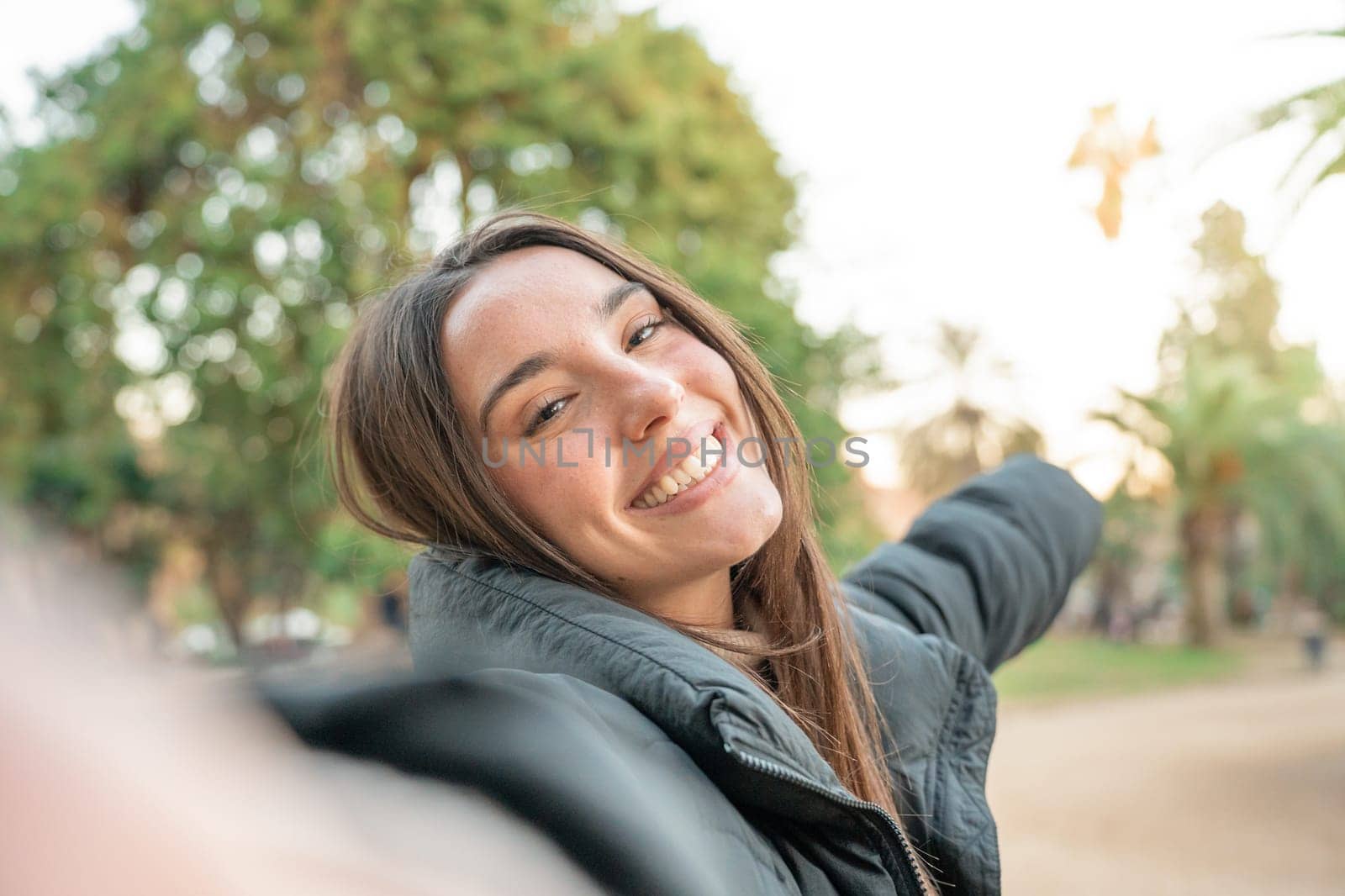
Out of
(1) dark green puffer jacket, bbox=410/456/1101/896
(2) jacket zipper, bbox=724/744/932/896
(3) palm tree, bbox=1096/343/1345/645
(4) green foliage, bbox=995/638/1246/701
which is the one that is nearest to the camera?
(1) dark green puffer jacket, bbox=410/456/1101/896

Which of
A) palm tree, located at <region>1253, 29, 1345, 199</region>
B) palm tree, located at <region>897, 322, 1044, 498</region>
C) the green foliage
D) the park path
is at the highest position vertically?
palm tree, located at <region>1253, 29, 1345, 199</region>

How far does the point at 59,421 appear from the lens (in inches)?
534

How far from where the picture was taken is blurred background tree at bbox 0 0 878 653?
1119 centimetres

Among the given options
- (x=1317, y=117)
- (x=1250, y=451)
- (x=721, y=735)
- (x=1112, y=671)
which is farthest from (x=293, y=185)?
(x=1112, y=671)

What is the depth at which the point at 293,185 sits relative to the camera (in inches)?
459

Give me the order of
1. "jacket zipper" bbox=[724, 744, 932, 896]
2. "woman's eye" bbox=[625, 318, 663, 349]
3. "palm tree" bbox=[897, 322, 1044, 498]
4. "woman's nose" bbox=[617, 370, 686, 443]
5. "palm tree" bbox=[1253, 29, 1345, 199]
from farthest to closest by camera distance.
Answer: "palm tree" bbox=[897, 322, 1044, 498] → "palm tree" bbox=[1253, 29, 1345, 199] → "woman's eye" bbox=[625, 318, 663, 349] → "woman's nose" bbox=[617, 370, 686, 443] → "jacket zipper" bbox=[724, 744, 932, 896]

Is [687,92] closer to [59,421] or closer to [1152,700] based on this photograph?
[59,421]

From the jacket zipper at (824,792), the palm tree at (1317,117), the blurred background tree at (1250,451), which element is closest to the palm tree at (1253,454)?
the blurred background tree at (1250,451)

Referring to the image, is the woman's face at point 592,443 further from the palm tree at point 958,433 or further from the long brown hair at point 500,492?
the palm tree at point 958,433

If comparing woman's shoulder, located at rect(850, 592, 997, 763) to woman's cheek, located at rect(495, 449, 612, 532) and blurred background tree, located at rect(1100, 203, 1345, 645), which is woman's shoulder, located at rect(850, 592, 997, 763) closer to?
woman's cheek, located at rect(495, 449, 612, 532)

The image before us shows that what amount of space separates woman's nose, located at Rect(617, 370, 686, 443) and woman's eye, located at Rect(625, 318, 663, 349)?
0.39ft

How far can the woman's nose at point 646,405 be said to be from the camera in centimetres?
126

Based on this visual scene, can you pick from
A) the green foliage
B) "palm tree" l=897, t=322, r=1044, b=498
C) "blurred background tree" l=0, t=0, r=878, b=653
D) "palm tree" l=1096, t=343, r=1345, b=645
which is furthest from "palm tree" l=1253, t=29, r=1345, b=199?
"palm tree" l=897, t=322, r=1044, b=498

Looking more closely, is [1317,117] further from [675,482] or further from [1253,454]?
[1253,454]
